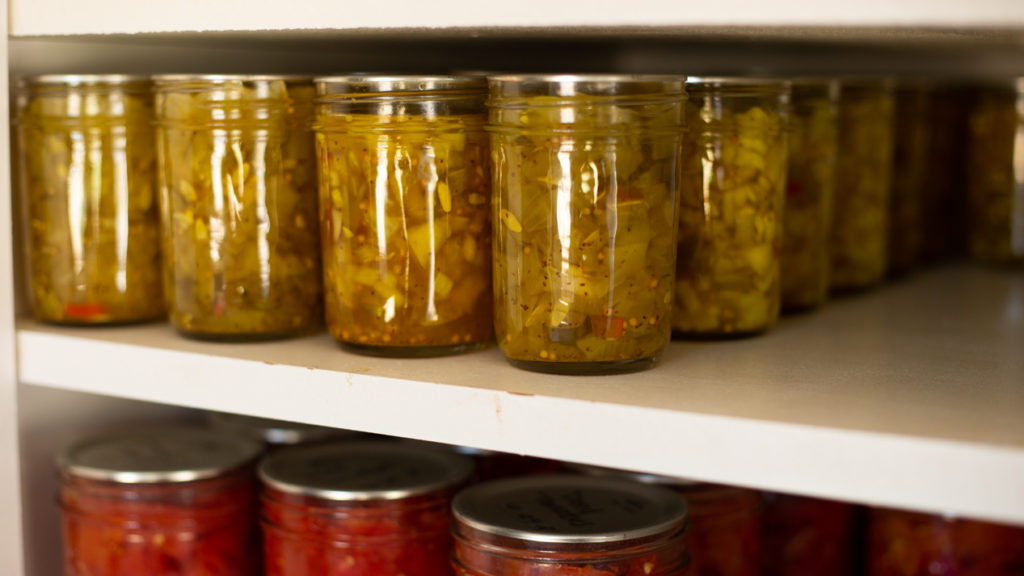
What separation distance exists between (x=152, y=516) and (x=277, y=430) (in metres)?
0.20

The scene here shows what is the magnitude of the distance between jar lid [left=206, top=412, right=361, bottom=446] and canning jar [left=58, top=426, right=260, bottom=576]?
122 mm

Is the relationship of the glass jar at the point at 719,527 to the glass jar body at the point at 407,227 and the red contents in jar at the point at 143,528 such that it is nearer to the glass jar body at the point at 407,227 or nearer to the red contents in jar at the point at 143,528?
the glass jar body at the point at 407,227

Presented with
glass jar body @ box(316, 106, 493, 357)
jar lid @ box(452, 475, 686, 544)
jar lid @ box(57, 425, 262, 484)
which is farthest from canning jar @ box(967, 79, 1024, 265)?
jar lid @ box(57, 425, 262, 484)

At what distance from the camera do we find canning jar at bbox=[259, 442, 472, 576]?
2.91ft

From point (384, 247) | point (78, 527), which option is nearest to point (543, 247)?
point (384, 247)

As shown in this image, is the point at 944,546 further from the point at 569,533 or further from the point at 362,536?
the point at 362,536

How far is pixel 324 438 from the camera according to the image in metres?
1.13

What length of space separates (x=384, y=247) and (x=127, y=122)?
317mm

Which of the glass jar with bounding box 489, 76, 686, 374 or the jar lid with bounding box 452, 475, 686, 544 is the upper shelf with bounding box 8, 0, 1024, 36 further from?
the jar lid with bounding box 452, 475, 686, 544

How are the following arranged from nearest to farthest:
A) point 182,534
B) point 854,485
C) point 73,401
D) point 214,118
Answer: point 854,485, point 214,118, point 182,534, point 73,401

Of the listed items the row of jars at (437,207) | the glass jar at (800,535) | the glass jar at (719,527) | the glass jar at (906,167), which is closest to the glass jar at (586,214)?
the row of jars at (437,207)

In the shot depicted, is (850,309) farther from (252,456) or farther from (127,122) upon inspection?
(127,122)

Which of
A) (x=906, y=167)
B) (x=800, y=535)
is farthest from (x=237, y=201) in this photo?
(x=906, y=167)

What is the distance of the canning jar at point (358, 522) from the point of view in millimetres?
886
